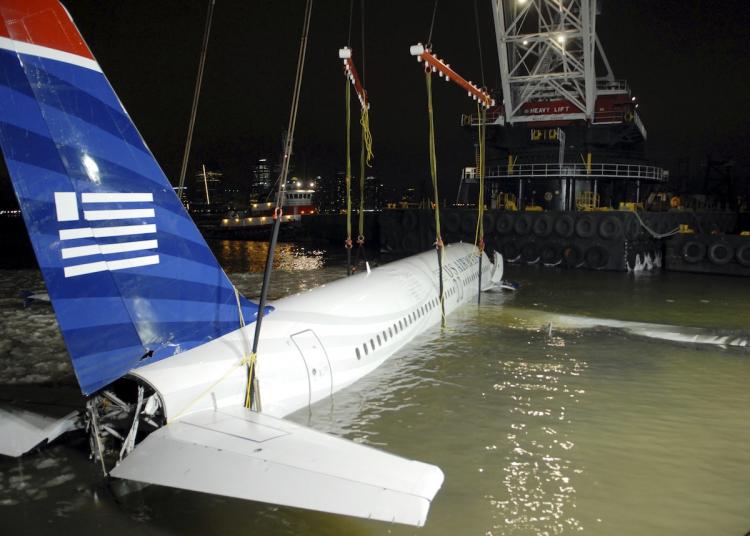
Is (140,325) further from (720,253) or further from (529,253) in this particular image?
(720,253)

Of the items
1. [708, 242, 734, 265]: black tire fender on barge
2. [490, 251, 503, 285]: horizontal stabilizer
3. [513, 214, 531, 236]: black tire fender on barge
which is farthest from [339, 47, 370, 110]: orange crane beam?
[708, 242, 734, 265]: black tire fender on barge

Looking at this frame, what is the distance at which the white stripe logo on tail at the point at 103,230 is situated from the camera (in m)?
5.67

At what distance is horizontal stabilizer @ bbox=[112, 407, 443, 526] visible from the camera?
4.34 metres

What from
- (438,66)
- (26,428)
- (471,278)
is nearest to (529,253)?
(471,278)

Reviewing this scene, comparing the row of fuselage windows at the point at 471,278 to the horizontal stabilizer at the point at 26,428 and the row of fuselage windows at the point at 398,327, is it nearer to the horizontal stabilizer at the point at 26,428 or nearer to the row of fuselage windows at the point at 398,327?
the row of fuselage windows at the point at 398,327

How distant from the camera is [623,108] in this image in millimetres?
38188

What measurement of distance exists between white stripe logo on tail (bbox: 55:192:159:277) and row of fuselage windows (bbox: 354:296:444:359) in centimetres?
515

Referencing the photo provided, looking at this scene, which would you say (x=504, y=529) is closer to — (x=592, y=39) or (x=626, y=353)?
(x=626, y=353)

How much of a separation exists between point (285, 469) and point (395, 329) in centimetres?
789

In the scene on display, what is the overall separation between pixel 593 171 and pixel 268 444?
36707 millimetres

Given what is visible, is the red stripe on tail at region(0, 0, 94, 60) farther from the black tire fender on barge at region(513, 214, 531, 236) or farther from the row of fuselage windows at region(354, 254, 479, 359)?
the black tire fender on barge at region(513, 214, 531, 236)

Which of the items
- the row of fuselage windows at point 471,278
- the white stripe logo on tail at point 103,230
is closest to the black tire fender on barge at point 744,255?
the row of fuselage windows at point 471,278

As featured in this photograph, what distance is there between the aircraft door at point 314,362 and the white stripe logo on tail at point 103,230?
311 centimetres

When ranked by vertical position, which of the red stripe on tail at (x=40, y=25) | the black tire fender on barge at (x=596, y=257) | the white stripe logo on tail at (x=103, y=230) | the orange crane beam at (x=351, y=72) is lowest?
the black tire fender on barge at (x=596, y=257)
